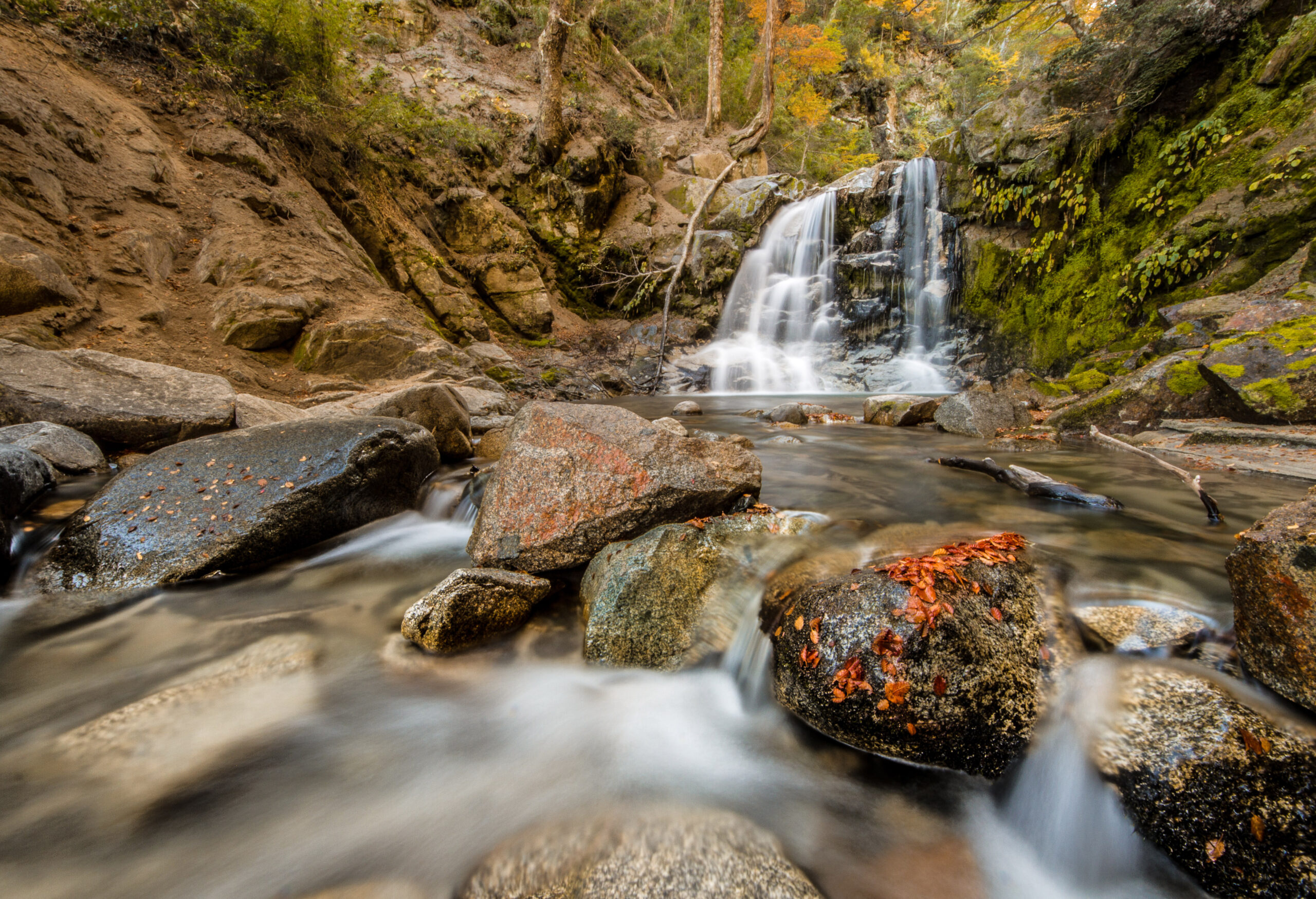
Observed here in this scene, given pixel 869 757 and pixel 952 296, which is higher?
pixel 952 296

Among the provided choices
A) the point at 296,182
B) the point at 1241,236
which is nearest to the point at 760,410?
the point at 1241,236

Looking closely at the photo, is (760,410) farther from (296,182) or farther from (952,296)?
(296,182)

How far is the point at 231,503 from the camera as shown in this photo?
3.40 m

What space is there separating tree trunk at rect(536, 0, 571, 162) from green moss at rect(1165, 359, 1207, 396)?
14.3 m

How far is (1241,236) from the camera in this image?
6.45 metres

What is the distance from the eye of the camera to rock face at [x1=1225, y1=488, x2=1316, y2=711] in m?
1.68

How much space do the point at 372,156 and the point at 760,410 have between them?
10453mm

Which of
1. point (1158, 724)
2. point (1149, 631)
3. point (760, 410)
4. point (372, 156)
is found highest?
point (372, 156)

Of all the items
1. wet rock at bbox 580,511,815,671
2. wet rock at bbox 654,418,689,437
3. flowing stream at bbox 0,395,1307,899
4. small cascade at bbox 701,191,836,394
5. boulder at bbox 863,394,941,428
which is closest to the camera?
flowing stream at bbox 0,395,1307,899

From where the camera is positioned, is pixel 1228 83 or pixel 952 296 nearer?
pixel 1228 83

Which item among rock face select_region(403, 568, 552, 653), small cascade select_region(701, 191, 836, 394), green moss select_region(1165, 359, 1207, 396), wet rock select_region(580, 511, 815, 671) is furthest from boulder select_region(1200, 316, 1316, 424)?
small cascade select_region(701, 191, 836, 394)

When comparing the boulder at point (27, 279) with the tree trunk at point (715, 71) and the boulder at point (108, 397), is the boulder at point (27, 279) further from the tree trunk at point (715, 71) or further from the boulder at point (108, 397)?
the tree trunk at point (715, 71)

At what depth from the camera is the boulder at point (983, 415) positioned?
680 cm

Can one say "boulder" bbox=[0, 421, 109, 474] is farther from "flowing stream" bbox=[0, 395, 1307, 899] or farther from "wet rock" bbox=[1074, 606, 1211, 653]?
"wet rock" bbox=[1074, 606, 1211, 653]
